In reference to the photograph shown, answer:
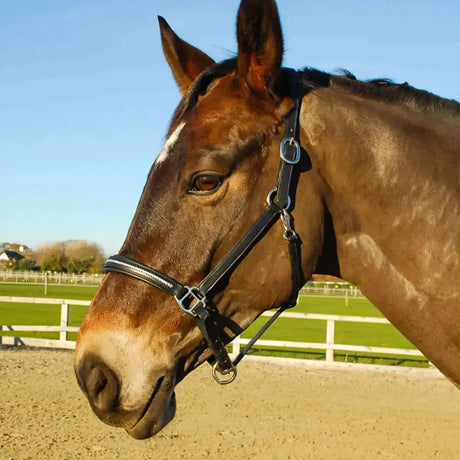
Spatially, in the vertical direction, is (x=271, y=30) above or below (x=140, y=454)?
above

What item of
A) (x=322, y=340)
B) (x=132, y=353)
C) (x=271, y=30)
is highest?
(x=271, y=30)

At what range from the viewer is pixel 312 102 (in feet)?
7.07

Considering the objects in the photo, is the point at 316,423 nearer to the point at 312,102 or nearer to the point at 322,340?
the point at 312,102

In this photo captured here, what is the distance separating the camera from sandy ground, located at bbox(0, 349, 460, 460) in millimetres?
6520

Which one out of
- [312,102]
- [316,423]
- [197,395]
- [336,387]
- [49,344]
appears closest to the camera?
[312,102]

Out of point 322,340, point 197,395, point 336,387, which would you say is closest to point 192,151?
point 197,395

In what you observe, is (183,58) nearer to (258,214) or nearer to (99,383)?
(258,214)

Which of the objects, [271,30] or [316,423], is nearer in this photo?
[271,30]

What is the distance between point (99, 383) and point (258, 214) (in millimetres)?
831

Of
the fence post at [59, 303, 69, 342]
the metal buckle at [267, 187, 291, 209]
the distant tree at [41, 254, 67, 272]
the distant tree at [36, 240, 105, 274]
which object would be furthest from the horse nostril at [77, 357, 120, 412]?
the distant tree at [41, 254, 67, 272]

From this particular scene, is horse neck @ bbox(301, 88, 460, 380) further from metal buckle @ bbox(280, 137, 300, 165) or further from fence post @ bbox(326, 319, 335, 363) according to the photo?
fence post @ bbox(326, 319, 335, 363)

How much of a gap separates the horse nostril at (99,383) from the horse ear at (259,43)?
1186 millimetres

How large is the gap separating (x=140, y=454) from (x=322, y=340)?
12.8 meters

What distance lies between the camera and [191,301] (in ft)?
6.49
